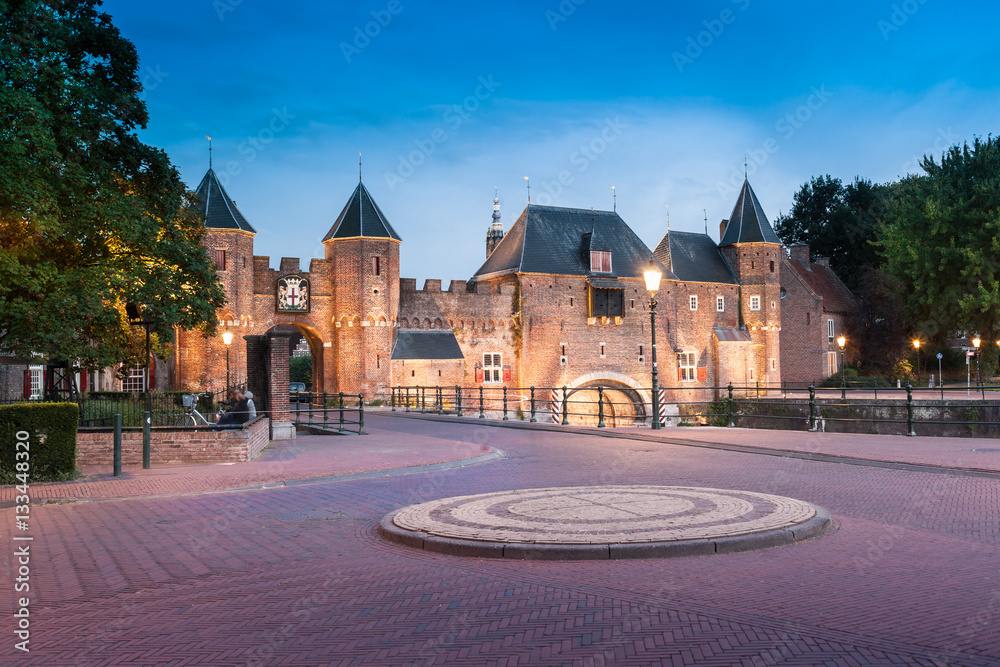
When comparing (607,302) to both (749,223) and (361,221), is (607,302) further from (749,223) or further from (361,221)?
(361,221)

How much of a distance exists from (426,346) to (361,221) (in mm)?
7506

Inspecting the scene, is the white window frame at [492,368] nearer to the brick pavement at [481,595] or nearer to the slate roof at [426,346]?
the slate roof at [426,346]

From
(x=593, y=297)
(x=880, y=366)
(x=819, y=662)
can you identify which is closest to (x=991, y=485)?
(x=819, y=662)

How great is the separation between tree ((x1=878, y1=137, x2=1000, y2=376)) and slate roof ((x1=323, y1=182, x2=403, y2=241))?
2728 centimetres

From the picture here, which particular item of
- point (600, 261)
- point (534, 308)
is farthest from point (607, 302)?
point (534, 308)

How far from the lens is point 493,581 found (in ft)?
18.4

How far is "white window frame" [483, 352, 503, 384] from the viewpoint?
45.5 m

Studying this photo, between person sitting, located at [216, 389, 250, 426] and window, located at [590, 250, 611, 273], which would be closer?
person sitting, located at [216, 389, 250, 426]

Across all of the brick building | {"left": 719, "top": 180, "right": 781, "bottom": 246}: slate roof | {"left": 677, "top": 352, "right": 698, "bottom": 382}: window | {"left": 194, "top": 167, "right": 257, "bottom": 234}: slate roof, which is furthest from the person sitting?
{"left": 719, "top": 180, "right": 781, "bottom": 246}: slate roof

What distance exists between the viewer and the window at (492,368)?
149ft

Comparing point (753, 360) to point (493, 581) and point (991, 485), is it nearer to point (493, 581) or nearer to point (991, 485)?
point (991, 485)

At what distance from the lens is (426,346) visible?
1661 inches

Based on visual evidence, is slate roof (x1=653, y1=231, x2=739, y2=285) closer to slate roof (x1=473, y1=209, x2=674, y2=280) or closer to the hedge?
slate roof (x1=473, y1=209, x2=674, y2=280)

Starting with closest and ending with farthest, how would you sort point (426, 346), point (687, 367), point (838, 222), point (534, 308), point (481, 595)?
point (481, 595) < point (426, 346) < point (534, 308) < point (687, 367) < point (838, 222)
